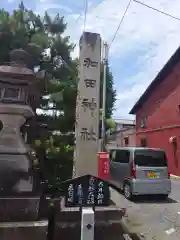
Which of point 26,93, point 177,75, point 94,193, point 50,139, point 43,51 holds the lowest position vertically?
point 94,193

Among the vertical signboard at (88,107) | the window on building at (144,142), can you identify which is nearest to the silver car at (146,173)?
the vertical signboard at (88,107)

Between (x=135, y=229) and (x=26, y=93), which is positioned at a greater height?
(x=26, y=93)

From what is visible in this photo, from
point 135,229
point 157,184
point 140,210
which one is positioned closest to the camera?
point 135,229

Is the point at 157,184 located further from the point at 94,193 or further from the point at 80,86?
the point at 80,86

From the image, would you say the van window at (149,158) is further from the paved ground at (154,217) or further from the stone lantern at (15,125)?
the stone lantern at (15,125)

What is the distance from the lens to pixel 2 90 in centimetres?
483

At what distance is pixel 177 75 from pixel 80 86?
1323cm

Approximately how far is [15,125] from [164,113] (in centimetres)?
1496

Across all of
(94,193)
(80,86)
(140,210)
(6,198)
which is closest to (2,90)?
(80,86)

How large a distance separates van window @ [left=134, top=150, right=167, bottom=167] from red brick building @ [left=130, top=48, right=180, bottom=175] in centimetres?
746

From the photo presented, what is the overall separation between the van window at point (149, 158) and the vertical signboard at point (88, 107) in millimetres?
4079

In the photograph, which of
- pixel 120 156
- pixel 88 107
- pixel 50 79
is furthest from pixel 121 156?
pixel 88 107

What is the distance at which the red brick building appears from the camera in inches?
631

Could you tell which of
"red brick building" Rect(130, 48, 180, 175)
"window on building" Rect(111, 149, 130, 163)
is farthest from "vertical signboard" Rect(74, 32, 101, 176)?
"red brick building" Rect(130, 48, 180, 175)
